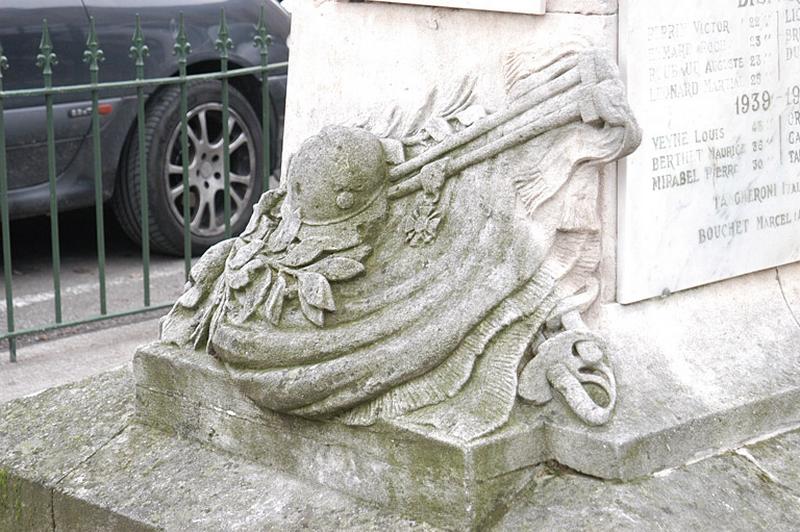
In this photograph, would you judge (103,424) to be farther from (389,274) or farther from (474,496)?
(474,496)

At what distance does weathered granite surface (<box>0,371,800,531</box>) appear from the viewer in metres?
3.63

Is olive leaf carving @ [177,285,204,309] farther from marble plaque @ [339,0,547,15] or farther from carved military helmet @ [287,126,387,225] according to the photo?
marble plaque @ [339,0,547,15]

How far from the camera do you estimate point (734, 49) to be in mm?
4090

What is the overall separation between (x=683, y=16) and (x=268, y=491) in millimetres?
1538

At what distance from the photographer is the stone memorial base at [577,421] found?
364 centimetres

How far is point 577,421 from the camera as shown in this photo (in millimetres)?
3725

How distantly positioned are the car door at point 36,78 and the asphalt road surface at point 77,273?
562 millimetres

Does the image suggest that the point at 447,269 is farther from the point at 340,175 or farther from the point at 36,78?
the point at 36,78

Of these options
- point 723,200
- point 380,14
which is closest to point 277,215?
point 380,14

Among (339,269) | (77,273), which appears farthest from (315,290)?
(77,273)

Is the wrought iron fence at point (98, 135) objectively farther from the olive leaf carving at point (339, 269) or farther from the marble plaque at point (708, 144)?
the marble plaque at point (708, 144)

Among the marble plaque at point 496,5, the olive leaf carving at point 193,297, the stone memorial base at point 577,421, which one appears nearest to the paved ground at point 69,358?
the olive leaf carving at point 193,297

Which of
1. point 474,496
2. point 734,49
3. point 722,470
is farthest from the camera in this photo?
point 734,49

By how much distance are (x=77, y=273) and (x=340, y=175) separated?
4.16 m
